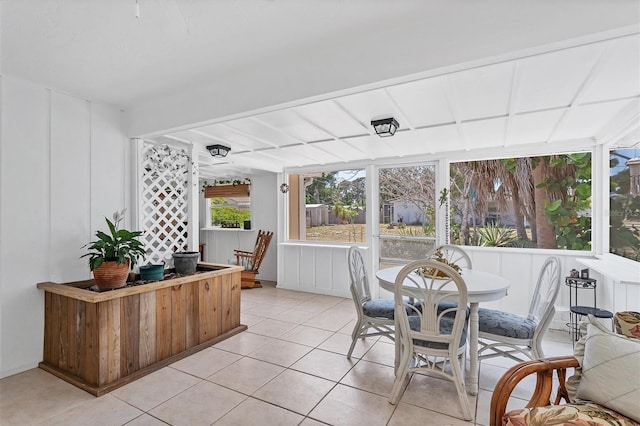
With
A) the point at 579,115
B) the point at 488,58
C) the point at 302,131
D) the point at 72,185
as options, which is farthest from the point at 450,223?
the point at 72,185

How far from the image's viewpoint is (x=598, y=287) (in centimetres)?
350

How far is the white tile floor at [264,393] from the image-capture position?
199 centimetres

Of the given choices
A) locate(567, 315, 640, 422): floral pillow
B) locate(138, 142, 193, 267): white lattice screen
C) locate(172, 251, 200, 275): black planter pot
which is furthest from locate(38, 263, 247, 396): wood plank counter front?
locate(567, 315, 640, 422): floral pillow

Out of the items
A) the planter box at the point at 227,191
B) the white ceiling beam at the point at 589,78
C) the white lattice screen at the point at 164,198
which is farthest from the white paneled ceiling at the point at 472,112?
the planter box at the point at 227,191

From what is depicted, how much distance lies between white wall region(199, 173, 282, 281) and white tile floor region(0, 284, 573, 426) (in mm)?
3167

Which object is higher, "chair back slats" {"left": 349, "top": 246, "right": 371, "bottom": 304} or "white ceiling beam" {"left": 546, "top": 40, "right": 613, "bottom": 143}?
"white ceiling beam" {"left": 546, "top": 40, "right": 613, "bottom": 143}

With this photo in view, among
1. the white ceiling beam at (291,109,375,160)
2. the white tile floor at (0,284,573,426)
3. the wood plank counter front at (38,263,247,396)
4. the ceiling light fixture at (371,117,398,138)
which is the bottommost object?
the white tile floor at (0,284,573,426)

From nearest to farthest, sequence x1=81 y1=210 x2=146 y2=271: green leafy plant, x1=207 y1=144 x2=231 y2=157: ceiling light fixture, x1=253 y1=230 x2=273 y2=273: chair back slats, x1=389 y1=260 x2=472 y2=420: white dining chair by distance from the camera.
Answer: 1. x1=389 y1=260 x2=472 y2=420: white dining chair
2. x1=81 y1=210 x2=146 y2=271: green leafy plant
3. x1=207 y1=144 x2=231 y2=157: ceiling light fixture
4. x1=253 y1=230 x2=273 y2=273: chair back slats

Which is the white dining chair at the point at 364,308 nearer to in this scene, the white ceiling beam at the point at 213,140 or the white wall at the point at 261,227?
the white ceiling beam at the point at 213,140

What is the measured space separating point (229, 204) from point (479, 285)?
579 cm

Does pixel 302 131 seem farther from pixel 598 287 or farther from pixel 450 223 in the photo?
pixel 598 287

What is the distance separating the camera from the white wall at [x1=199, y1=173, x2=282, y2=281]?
6254 mm

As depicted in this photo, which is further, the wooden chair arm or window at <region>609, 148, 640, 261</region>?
window at <region>609, 148, 640, 261</region>

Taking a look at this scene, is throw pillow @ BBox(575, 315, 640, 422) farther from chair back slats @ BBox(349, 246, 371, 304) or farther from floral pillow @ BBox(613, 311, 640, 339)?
chair back slats @ BBox(349, 246, 371, 304)
